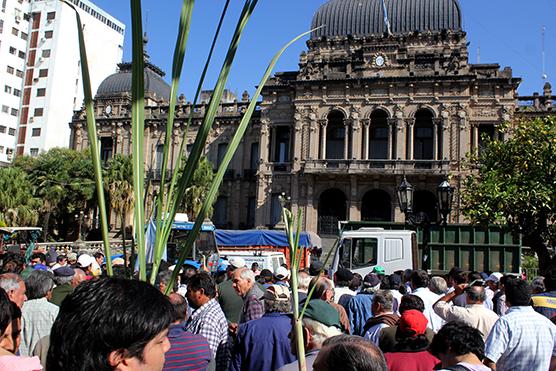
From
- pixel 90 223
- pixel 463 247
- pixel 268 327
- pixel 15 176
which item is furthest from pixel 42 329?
pixel 90 223

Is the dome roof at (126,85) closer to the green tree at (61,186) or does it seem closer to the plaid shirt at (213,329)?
the green tree at (61,186)

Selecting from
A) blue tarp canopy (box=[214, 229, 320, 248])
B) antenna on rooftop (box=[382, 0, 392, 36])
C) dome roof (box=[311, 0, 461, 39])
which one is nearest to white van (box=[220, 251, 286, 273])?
blue tarp canopy (box=[214, 229, 320, 248])

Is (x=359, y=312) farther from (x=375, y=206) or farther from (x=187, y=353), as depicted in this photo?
(x=375, y=206)

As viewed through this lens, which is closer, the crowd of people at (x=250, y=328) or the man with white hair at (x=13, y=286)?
the crowd of people at (x=250, y=328)

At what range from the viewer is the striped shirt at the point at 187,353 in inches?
173

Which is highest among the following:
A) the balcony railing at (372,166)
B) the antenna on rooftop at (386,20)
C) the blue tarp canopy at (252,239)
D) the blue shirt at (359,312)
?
the antenna on rooftop at (386,20)

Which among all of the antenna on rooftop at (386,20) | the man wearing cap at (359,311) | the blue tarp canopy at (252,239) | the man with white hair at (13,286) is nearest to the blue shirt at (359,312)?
the man wearing cap at (359,311)

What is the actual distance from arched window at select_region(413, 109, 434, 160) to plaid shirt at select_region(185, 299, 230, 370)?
32.0 metres

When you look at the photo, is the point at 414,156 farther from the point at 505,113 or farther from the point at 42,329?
the point at 42,329

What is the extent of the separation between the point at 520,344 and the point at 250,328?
8.83 ft

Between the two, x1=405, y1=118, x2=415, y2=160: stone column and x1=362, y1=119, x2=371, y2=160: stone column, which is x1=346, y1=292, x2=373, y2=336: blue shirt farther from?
x1=362, y1=119, x2=371, y2=160: stone column

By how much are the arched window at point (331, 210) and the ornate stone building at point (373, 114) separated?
0.23 feet

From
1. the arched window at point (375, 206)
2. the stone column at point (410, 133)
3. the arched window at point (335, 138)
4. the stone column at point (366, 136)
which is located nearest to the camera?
the stone column at point (410, 133)

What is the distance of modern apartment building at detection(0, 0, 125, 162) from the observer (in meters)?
62.2
